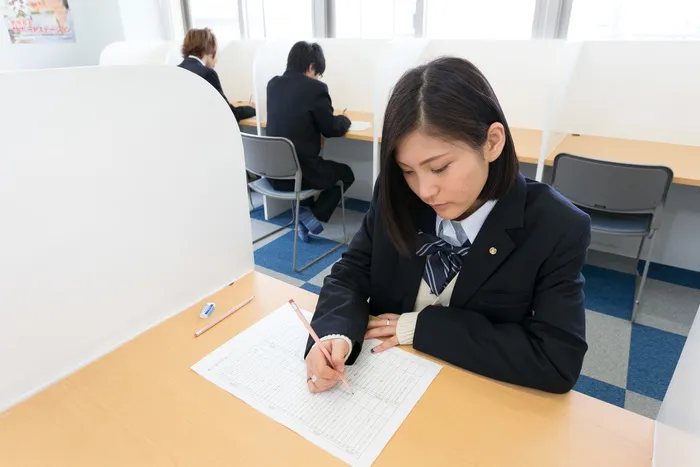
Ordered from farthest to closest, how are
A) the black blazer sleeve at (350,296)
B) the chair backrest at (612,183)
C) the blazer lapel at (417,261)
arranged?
the chair backrest at (612,183) < the blazer lapel at (417,261) < the black blazer sleeve at (350,296)

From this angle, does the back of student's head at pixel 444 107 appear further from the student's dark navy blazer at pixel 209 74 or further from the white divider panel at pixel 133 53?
the white divider panel at pixel 133 53

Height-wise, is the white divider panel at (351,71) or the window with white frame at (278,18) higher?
the window with white frame at (278,18)

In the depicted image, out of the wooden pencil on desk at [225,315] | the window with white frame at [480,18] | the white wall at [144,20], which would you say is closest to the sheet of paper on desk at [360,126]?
the window with white frame at [480,18]

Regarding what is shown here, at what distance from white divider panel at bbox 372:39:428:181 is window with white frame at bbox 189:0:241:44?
2195 mm

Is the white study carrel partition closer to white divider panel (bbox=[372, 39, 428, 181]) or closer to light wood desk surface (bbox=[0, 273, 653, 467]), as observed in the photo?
white divider panel (bbox=[372, 39, 428, 181])

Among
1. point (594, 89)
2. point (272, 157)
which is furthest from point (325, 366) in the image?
point (594, 89)

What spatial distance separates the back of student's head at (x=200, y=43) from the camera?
3.21 meters

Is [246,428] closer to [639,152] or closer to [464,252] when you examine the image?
[464,252]

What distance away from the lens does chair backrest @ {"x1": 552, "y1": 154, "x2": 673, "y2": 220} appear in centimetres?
186

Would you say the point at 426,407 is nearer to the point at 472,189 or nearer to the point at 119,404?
the point at 472,189

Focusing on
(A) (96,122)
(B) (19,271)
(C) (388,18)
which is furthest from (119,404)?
(C) (388,18)

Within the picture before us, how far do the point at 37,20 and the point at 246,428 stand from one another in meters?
4.64

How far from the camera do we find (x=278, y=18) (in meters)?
4.13

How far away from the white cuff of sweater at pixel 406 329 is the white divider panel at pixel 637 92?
2.09 metres
